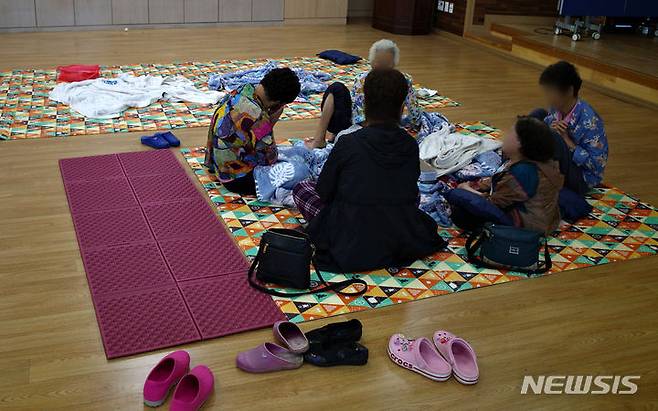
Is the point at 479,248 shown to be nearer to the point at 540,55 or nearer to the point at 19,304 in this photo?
the point at 19,304

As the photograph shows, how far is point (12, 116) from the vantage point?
5.15m

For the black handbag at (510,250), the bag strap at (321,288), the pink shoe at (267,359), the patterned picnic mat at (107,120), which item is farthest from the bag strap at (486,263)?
the patterned picnic mat at (107,120)

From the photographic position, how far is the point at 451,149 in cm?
438

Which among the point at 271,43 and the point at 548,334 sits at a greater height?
the point at 271,43

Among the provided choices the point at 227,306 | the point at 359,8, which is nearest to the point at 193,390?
the point at 227,306

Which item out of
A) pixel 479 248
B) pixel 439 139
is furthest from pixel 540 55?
pixel 479 248

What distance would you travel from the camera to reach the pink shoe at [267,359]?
2.52 meters

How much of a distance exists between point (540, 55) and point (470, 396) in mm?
6059

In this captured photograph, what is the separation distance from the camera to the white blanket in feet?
17.6

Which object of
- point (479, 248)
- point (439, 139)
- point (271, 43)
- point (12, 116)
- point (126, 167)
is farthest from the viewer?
point (271, 43)

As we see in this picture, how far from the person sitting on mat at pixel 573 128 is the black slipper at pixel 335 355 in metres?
1.92

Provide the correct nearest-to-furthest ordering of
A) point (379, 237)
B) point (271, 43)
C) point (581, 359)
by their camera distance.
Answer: point (581, 359), point (379, 237), point (271, 43)

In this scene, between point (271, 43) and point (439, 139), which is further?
point (271, 43)

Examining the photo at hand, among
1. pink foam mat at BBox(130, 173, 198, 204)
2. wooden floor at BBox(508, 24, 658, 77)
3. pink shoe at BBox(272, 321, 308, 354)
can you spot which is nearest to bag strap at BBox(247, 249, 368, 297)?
pink shoe at BBox(272, 321, 308, 354)
